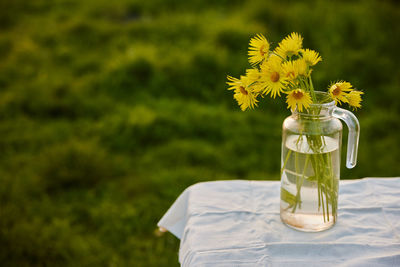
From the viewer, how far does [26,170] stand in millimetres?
2822

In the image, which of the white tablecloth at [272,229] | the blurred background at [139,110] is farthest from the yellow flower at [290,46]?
the blurred background at [139,110]

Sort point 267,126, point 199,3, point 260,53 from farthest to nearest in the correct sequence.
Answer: point 199,3 < point 267,126 < point 260,53

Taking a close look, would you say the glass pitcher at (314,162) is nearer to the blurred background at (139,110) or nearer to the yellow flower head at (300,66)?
the yellow flower head at (300,66)

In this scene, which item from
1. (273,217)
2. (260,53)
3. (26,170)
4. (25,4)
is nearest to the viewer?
(260,53)

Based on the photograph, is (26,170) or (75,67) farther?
(75,67)

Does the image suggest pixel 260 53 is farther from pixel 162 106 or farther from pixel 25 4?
pixel 25 4

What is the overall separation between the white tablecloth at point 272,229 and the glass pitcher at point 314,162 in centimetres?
5

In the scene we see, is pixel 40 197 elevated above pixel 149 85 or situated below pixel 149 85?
below

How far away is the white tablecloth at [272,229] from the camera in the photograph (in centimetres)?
93

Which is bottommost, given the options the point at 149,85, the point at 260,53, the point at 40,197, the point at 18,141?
the point at 40,197

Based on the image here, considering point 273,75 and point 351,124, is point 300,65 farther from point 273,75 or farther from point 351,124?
point 351,124

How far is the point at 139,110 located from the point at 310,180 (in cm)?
258

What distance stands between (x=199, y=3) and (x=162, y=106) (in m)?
1.97

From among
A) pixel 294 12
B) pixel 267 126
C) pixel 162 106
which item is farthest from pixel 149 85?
pixel 294 12
